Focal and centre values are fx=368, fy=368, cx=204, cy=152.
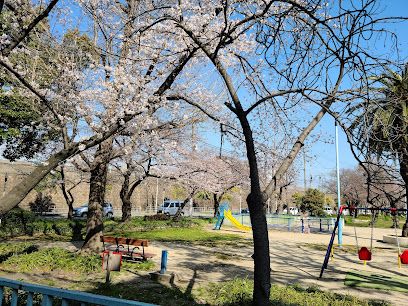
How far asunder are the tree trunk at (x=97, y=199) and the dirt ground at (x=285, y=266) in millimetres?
2099

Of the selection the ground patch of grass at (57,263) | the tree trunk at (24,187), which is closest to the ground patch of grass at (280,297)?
the ground patch of grass at (57,263)

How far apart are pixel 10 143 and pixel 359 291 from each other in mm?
18906

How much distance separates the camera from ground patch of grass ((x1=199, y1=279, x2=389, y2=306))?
682 centimetres

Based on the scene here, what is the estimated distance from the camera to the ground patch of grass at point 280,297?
682cm

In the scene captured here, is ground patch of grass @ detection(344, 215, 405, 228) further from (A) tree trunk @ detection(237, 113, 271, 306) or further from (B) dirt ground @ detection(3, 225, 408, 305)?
(A) tree trunk @ detection(237, 113, 271, 306)

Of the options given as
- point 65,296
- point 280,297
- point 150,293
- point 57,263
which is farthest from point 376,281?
point 65,296

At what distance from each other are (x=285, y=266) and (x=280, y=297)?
17.6 feet

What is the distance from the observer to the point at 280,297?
278 inches

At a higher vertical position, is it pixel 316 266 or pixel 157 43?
pixel 157 43

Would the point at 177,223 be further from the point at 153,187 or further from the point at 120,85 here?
the point at 153,187

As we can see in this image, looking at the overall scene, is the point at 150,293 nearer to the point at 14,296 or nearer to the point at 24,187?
the point at 24,187

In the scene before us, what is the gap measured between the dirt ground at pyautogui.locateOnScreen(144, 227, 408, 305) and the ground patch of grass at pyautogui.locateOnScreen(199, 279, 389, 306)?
0.85 meters

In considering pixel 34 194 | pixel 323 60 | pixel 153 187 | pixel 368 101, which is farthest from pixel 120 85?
pixel 153 187

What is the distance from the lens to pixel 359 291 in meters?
8.59
